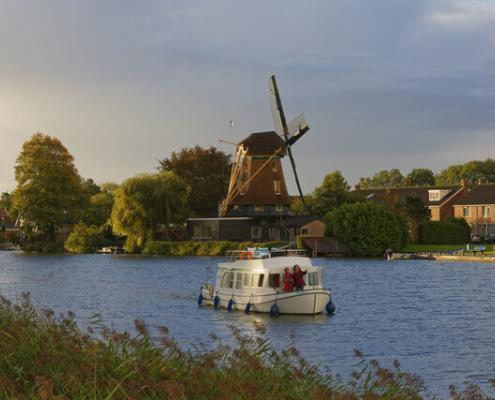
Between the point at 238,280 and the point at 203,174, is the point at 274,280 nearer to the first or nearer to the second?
the point at 238,280

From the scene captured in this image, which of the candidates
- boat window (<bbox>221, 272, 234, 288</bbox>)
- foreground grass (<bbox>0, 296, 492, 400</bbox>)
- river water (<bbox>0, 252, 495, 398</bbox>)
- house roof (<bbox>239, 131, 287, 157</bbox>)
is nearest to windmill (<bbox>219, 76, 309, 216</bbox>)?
house roof (<bbox>239, 131, 287, 157</bbox>)

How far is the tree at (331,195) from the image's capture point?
116 metres

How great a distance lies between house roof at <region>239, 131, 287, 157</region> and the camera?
105m

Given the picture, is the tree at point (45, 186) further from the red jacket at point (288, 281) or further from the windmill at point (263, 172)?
the red jacket at point (288, 281)

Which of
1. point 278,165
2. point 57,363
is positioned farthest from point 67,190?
point 57,363

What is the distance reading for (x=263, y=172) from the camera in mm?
104625

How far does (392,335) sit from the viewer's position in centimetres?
3750

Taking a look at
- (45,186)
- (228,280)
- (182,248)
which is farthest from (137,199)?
(228,280)

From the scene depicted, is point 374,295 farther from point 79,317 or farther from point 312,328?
point 79,317

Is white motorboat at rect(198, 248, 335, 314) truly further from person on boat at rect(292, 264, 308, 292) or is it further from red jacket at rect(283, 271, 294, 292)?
person on boat at rect(292, 264, 308, 292)

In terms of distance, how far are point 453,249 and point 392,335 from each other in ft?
217

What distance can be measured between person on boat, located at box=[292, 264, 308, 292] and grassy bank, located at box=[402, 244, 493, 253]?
5768 cm

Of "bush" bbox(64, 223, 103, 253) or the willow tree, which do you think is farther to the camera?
"bush" bbox(64, 223, 103, 253)

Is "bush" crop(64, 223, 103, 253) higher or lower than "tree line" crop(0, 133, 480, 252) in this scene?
lower
